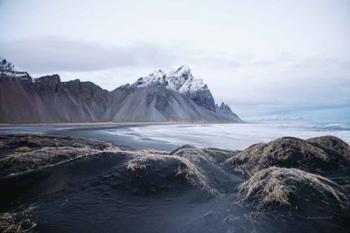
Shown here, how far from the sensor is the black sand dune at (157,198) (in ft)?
15.0

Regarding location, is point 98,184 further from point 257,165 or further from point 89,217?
point 257,165

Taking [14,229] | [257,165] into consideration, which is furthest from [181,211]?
[257,165]

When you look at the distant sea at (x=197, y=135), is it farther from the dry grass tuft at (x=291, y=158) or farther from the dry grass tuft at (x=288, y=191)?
the dry grass tuft at (x=288, y=191)

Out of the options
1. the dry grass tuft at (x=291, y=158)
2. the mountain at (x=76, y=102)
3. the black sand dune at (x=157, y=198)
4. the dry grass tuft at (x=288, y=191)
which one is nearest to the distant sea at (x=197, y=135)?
the dry grass tuft at (x=291, y=158)

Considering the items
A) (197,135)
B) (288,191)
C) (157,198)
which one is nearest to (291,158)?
(288,191)

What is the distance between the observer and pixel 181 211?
5094 millimetres

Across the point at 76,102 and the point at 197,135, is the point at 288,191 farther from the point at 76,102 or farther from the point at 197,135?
the point at 76,102

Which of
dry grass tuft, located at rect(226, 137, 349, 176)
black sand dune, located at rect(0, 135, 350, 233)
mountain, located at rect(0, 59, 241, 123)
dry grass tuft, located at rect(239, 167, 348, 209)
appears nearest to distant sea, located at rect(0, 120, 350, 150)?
dry grass tuft, located at rect(226, 137, 349, 176)

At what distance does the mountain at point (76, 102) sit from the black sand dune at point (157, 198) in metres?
112

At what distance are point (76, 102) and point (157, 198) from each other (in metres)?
145

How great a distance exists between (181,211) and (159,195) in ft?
2.13

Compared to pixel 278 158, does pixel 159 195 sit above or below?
below

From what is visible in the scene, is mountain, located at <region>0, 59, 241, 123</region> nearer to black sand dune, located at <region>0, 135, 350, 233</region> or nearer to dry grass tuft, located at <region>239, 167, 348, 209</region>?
black sand dune, located at <region>0, 135, 350, 233</region>

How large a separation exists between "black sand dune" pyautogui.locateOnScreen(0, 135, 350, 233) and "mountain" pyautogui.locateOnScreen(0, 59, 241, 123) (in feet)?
368
